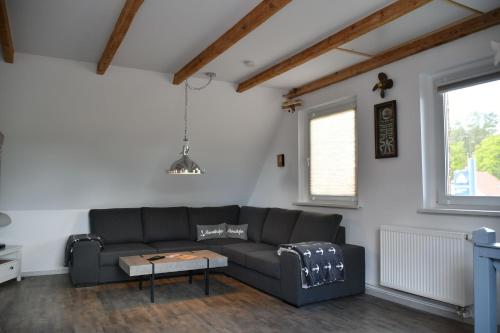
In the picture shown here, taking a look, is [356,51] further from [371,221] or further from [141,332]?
[141,332]

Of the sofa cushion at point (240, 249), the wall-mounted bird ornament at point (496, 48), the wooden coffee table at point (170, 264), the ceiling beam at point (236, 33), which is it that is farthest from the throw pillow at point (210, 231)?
the wall-mounted bird ornament at point (496, 48)

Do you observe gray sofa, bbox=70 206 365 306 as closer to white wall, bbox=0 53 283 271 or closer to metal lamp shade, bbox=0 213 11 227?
white wall, bbox=0 53 283 271

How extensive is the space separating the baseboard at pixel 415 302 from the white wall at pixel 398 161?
107 mm

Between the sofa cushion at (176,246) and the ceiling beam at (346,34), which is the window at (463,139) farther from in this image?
the sofa cushion at (176,246)

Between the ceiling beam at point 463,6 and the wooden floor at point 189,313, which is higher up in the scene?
the ceiling beam at point 463,6

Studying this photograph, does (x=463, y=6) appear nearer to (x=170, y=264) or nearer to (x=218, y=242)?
(x=170, y=264)

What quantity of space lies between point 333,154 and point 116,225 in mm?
3052

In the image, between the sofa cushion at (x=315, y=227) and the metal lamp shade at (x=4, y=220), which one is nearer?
the sofa cushion at (x=315, y=227)

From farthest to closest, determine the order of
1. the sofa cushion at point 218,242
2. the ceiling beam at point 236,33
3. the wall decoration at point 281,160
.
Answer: the wall decoration at point 281,160
the sofa cushion at point 218,242
the ceiling beam at point 236,33

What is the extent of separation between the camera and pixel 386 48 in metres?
4.06

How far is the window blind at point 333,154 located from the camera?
481 cm

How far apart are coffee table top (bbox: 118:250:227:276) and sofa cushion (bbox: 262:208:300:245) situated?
95cm

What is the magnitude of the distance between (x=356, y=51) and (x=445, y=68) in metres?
0.88

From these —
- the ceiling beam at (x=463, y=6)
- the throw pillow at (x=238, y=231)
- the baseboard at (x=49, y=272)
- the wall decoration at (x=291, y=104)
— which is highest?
the ceiling beam at (x=463, y=6)
